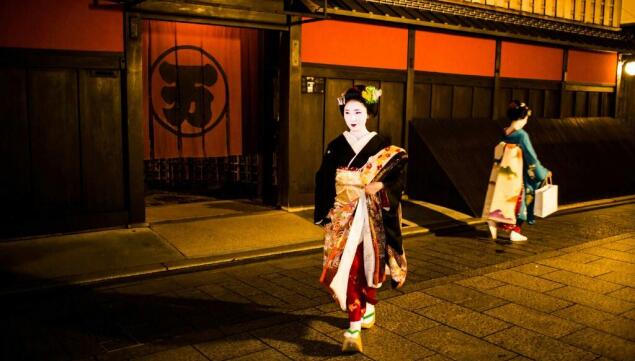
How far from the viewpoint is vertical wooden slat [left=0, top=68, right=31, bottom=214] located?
767cm

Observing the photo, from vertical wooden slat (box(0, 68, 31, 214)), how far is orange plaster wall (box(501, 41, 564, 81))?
35.6ft

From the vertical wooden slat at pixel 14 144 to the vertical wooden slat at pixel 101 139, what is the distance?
0.76 meters

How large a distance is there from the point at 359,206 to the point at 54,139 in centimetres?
539

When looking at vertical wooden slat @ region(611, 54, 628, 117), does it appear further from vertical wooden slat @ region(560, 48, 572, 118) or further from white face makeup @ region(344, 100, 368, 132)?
white face makeup @ region(344, 100, 368, 132)

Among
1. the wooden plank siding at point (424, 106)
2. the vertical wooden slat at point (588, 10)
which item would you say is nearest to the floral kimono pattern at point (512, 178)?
the wooden plank siding at point (424, 106)

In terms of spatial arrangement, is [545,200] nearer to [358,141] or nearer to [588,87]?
[358,141]

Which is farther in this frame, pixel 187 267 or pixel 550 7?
pixel 550 7

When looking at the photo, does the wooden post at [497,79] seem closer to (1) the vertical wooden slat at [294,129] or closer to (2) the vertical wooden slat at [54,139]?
(1) the vertical wooden slat at [294,129]

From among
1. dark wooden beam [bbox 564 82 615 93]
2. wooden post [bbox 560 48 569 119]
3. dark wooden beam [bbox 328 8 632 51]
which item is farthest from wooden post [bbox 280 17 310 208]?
dark wooden beam [bbox 564 82 615 93]

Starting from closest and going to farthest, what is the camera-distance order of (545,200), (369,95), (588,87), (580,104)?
(369,95)
(545,200)
(580,104)
(588,87)

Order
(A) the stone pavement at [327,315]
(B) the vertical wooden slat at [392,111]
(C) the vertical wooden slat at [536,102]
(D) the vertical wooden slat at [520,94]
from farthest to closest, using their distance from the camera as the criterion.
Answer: (C) the vertical wooden slat at [536,102] → (D) the vertical wooden slat at [520,94] → (B) the vertical wooden slat at [392,111] → (A) the stone pavement at [327,315]

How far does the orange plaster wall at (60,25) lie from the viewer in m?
7.57

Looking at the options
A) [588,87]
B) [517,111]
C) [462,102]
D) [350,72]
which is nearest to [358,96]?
[517,111]

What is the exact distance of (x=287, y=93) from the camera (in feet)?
33.7
